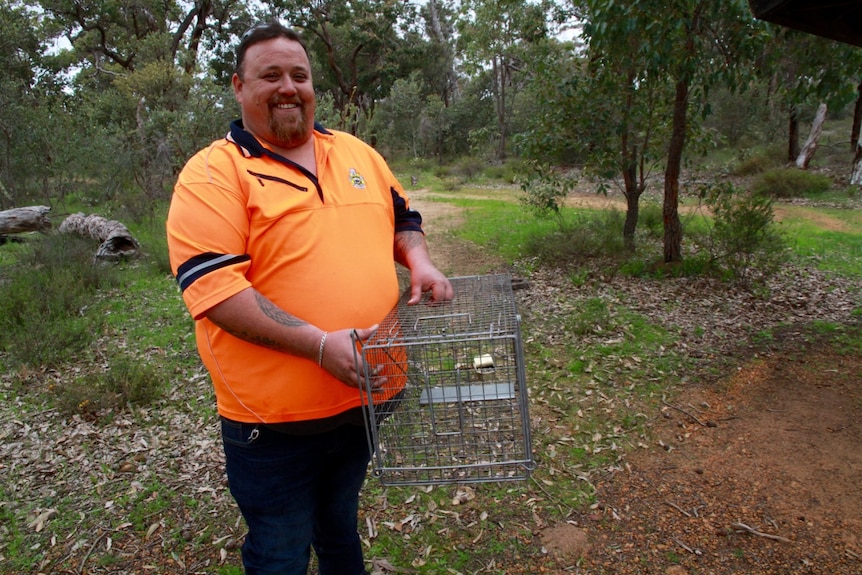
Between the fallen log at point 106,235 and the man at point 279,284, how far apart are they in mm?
7285

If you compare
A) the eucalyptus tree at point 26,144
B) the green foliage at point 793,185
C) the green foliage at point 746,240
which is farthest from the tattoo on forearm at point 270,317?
the green foliage at point 793,185

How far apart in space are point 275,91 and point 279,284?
1.94ft

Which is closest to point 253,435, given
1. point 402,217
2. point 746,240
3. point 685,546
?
point 402,217

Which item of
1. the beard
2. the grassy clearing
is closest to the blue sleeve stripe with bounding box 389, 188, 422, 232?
the beard

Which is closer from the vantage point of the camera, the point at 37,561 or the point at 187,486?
the point at 37,561

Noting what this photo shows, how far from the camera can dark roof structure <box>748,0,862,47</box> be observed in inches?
134

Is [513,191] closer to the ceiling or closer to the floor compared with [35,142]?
closer to the floor

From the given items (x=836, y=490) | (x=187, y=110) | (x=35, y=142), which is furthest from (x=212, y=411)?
(x=35, y=142)

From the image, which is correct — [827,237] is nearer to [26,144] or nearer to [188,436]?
[188,436]

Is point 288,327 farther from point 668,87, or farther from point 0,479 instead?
point 668,87

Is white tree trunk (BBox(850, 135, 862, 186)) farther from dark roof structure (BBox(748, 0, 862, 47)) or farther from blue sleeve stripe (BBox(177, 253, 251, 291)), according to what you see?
blue sleeve stripe (BBox(177, 253, 251, 291))

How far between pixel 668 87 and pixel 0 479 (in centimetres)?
744

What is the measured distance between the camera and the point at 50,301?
593cm

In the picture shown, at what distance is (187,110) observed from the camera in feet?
36.6
